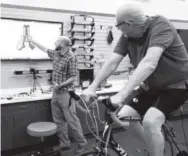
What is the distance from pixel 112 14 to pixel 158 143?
3169 mm

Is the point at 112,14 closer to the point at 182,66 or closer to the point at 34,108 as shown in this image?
the point at 34,108

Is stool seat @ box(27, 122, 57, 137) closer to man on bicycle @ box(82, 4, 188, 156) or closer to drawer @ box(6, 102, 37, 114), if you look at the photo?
drawer @ box(6, 102, 37, 114)

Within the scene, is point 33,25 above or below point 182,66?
above

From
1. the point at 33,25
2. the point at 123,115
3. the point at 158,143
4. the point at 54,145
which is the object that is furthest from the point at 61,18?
the point at 158,143

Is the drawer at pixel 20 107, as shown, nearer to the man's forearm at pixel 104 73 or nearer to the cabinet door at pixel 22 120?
the cabinet door at pixel 22 120

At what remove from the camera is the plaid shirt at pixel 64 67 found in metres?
3.46

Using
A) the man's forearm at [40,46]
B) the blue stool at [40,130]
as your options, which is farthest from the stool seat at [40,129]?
the man's forearm at [40,46]

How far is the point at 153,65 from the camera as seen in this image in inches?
68.9

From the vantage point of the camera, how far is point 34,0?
12.2ft

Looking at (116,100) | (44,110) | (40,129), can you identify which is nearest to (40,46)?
(44,110)

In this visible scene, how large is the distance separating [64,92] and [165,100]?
1815 millimetres

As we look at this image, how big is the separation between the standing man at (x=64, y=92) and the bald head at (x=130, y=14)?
177cm

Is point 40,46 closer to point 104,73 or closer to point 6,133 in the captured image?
point 6,133

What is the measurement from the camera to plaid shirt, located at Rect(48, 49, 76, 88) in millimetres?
3463
